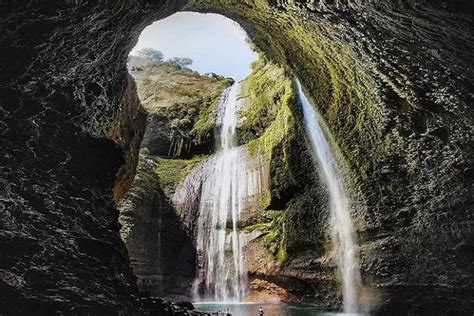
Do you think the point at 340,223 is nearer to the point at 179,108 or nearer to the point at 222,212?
the point at 222,212

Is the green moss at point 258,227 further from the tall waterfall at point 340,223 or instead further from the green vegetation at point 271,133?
the tall waterfall at point 340,223

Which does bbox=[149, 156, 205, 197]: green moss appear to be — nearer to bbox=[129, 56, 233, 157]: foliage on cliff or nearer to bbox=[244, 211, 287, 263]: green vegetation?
bbox=[129, 56, 233, 157]: foliage on cliff

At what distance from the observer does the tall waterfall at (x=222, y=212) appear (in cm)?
1401

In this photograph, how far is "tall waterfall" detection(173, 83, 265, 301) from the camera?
14.0 meters

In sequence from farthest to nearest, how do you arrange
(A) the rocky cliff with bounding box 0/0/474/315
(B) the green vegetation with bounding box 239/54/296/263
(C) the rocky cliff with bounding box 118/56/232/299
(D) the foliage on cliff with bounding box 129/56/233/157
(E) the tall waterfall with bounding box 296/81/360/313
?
(D) the foliage on cliff with bounding box 129/56/233/157, (C) the rocky cliff with bounding box 118/56/232/299, (B) the green vegetation with bounding box 239/54/296/263, (E) the tall waterfall with bounding box 296/81/360/313, (A) the rocky cliff with bounding box 0/0/474/315

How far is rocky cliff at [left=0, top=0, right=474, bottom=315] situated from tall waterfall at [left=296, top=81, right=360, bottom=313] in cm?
117

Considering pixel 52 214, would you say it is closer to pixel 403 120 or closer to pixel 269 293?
pixel 403 120

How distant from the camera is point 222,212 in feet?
50.1

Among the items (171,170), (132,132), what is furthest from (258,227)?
(132,132)

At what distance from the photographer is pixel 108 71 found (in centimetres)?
603

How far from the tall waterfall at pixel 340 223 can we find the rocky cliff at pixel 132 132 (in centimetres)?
117

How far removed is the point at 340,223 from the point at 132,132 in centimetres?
572

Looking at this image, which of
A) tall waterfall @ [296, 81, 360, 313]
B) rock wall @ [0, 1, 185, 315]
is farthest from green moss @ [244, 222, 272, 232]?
rock wall @ [0, 1, 185, 315]

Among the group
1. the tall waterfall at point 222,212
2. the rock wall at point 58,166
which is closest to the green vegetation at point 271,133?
the tall waterfall at point 222,212
